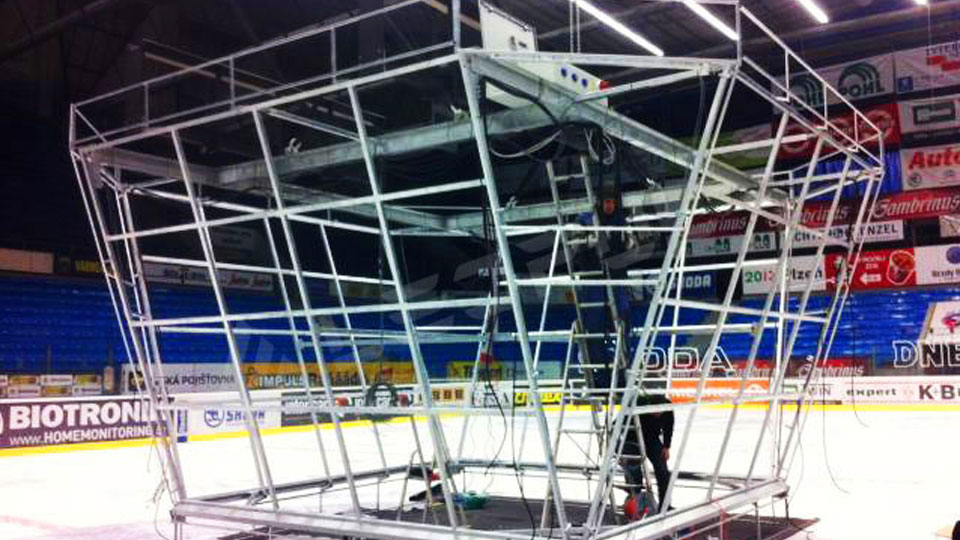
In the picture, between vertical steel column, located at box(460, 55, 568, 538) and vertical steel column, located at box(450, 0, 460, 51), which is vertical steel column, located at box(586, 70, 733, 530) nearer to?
vertical steel column, located at box(460, 55, 568, 538)

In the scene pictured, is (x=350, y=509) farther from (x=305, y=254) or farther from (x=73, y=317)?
(x=305, y=254)

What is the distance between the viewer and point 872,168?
283 inches

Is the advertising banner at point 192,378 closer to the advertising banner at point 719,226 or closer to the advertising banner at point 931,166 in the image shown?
the advertising banner at point 719,226

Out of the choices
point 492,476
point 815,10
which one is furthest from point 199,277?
point 815,10

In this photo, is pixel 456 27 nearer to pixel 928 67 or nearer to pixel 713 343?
pixel 713 343

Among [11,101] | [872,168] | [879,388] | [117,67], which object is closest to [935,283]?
[879,388]

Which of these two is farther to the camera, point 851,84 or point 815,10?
point 851,84

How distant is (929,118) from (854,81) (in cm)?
213

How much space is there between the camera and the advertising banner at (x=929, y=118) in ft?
71.9

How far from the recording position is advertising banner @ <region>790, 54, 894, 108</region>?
74.3 feet

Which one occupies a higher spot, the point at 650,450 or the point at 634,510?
the point at 650,450

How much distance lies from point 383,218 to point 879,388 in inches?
741

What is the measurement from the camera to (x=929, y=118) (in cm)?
2225

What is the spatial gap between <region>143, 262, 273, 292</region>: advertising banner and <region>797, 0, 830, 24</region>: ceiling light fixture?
15.8m
